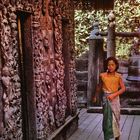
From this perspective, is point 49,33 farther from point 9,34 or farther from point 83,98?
point 83,98

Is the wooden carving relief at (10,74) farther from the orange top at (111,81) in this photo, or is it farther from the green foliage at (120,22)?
the green foliage at (120,22)

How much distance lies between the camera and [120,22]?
19469 millimetres

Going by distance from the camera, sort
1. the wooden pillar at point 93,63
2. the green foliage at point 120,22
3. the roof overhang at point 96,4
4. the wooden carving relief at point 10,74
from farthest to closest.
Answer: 1. the green foliage at point 120,22
2. the wooden pillar at point 93,63
3. the roof overhang at point 96,4
4. the wooden carving relief at point 10,74

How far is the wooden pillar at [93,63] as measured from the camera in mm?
11906

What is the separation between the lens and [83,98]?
12.7 meters

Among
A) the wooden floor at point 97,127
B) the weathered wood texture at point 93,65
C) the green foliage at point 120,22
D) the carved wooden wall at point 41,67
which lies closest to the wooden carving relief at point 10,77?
the carved wooden wall at point 41,67

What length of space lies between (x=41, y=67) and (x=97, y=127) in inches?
131

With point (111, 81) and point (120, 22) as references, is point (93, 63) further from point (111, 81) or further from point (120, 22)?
point (120, 22)

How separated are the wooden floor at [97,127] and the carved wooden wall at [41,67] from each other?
1.59 ft

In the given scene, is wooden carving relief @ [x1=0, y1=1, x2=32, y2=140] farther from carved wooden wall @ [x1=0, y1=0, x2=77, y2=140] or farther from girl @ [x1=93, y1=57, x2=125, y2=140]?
girl @ [x1=93, y1=57, x2=125, y2=140]

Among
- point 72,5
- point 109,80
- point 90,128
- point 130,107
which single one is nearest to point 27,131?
point 109,80

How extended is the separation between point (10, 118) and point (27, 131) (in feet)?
3.67

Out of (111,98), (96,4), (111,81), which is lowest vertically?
(111,98)

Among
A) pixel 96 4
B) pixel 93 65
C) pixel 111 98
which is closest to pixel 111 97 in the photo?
pixel 111 98
